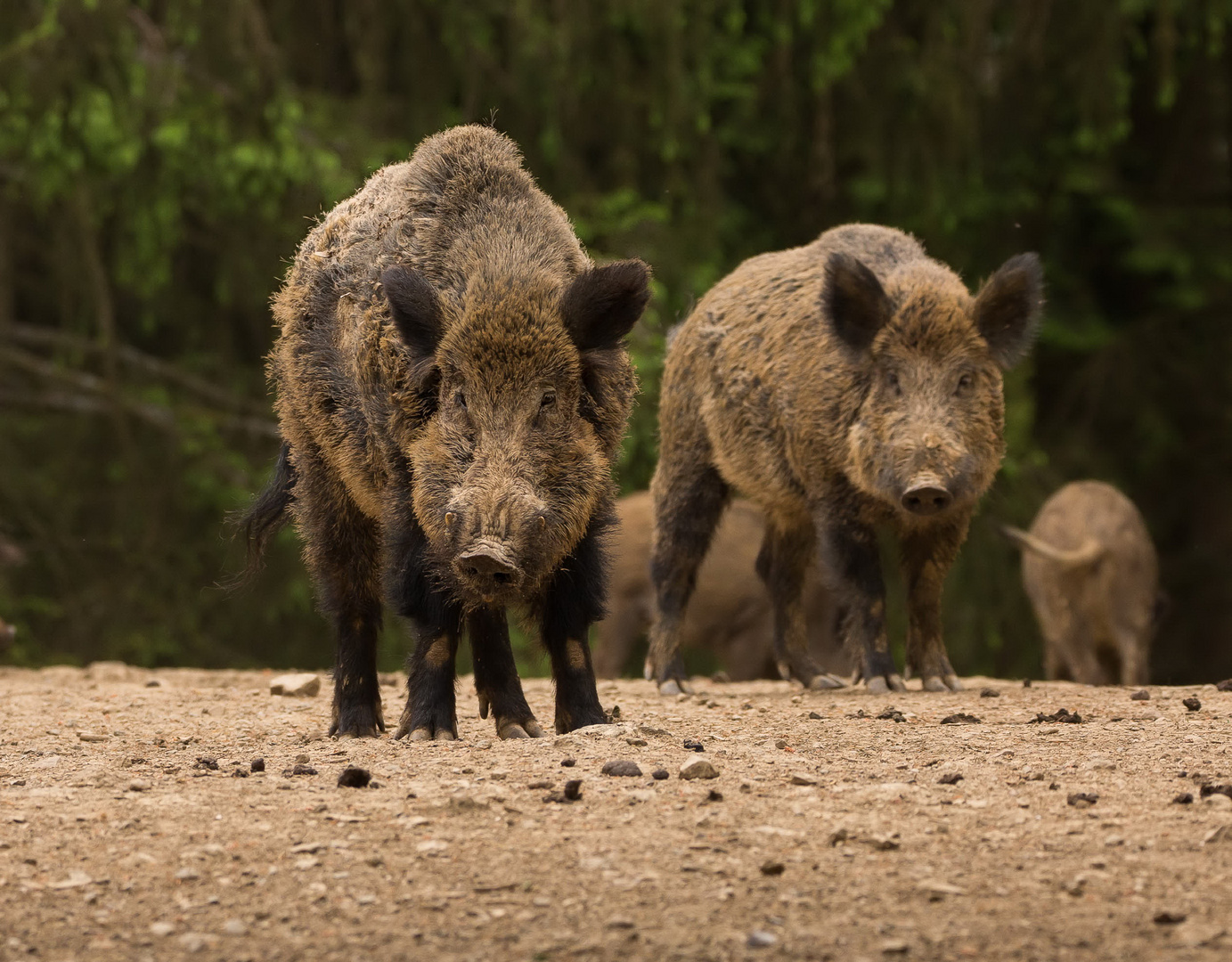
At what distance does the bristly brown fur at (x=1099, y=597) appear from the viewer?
440 inches

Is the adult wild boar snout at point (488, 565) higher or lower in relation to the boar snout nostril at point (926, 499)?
lower

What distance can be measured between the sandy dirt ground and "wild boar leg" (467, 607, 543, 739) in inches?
9.7

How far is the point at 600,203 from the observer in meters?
13.7

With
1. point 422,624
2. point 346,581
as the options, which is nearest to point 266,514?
point 346,581

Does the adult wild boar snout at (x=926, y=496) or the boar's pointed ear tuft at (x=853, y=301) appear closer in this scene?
the adult wild boar snout at (x=926, y=496)

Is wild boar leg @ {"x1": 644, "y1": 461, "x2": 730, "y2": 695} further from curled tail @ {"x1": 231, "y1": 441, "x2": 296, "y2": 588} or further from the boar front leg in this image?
the boar front leg

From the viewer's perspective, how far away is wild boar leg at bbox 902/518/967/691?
830 centimetres

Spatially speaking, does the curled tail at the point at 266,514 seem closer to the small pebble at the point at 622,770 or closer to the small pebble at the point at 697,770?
the small pebble at the point at 622,770

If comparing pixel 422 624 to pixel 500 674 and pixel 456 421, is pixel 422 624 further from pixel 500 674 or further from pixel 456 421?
pixel 456 421

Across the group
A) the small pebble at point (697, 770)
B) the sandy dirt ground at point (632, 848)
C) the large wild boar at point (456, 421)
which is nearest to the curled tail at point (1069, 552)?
the sandy dirt ground at point (632, 848)

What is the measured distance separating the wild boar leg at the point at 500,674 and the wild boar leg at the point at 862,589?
98.7 inches

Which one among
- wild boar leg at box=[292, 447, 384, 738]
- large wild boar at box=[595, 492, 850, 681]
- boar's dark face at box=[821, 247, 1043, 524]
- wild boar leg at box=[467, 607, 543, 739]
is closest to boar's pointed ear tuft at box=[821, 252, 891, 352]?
boar's dark face at box=[821, 247, 1043, 524]

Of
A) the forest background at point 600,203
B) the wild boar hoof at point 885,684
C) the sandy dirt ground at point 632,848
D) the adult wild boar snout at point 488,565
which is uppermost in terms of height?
the forest background at point 600,203

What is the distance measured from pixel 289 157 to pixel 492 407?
306 inches
